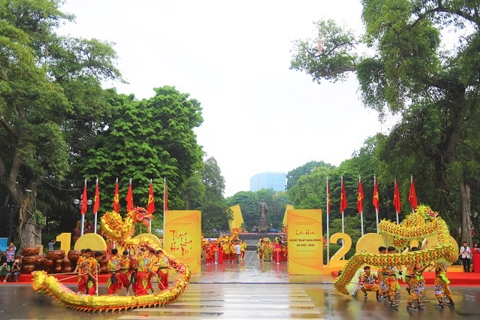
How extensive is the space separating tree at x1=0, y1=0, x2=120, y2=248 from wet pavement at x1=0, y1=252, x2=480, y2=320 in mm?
8665

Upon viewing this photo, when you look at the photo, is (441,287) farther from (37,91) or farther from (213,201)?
Result: (213,201)

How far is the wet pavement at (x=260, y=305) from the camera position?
9.43 metres

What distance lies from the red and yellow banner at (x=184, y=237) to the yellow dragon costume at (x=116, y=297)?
6.64 m

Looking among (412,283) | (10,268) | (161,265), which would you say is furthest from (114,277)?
(412,283)

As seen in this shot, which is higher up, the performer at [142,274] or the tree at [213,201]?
the tree at [213,201]

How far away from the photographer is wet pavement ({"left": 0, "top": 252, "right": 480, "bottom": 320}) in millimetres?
9430

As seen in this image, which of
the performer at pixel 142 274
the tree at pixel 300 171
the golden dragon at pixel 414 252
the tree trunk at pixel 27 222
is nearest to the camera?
the golden dragon at pixel 414 252

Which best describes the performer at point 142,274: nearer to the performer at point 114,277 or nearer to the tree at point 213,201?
the performer at point 114,277

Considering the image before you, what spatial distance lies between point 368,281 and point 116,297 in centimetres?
675

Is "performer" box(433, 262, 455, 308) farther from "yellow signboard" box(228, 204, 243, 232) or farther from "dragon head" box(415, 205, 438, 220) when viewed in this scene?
"yellow signboard" box(228, 204, 243, 232)

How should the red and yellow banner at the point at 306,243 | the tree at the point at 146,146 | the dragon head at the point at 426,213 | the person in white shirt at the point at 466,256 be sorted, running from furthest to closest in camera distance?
the tree at the point at 146,146 < the red and yellow banner at the point at 306,243 < the person in white shirt at the point at 466,256 < the dragon head at the point at 426,213

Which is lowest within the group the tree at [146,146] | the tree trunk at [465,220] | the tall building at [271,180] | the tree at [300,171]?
the tree trunk at [465,220]

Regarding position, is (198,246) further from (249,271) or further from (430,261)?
(430,261)

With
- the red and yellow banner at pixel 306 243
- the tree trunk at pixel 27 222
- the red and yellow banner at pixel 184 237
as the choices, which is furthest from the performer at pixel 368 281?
the tree trunk at pixel 27 222
